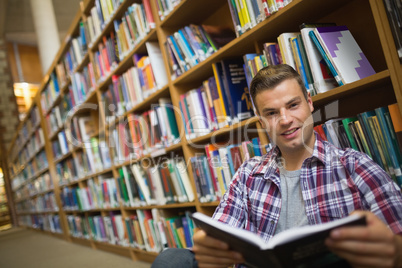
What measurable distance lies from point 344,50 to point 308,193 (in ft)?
2.08

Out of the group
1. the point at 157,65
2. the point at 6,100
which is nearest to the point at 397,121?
the point at 157,65

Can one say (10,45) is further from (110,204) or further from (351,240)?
(351,240)

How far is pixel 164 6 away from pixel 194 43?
15.4 inches

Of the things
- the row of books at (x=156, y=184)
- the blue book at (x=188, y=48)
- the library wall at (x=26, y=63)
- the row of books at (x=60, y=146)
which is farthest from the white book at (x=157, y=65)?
the library wall at (x=26, y=63)

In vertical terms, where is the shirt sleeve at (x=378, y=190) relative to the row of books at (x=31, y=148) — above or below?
below

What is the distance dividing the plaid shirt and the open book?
0.91 feet

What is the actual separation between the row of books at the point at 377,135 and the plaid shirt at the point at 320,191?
0.18m

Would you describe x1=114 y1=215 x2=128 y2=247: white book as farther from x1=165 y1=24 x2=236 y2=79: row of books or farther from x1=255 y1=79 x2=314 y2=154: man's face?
x1=255 y1=79 x2=314 y2=154: man's face

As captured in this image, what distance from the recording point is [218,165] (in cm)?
197

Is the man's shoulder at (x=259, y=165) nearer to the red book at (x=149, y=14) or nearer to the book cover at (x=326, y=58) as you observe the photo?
the book cover at (x=326, y=58)

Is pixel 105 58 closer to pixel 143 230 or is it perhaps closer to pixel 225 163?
pixel 143 230

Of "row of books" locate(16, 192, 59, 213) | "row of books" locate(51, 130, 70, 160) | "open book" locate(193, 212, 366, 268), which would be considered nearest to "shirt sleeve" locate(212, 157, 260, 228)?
"open book" locate(193, 212, 366, 268)

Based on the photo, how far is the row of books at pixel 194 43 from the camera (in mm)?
2033

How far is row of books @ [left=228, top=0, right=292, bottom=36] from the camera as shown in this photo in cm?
149
